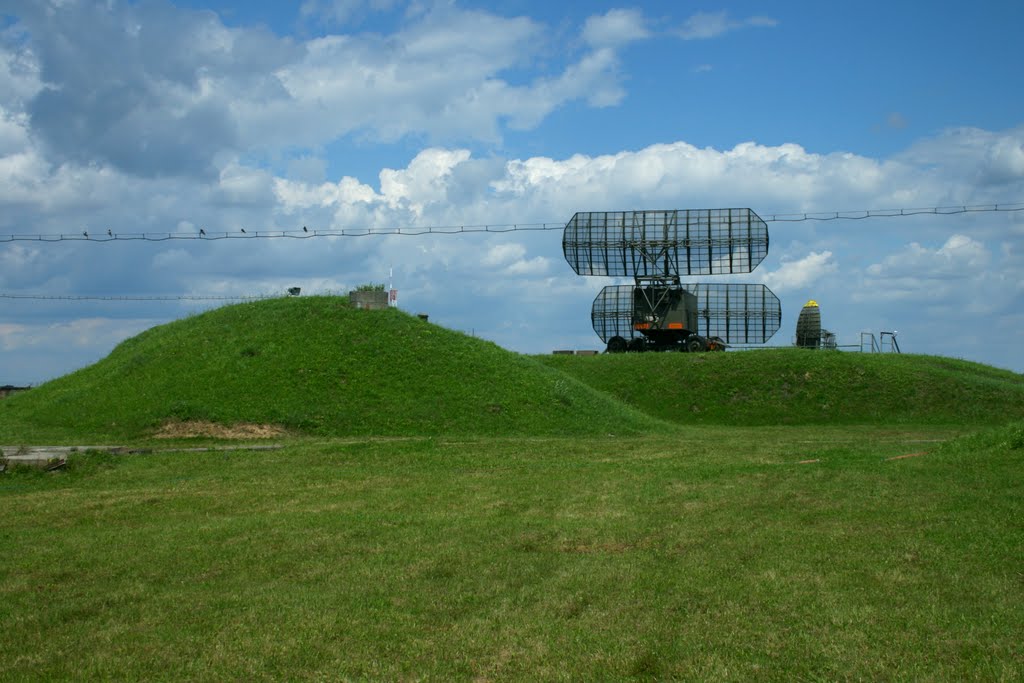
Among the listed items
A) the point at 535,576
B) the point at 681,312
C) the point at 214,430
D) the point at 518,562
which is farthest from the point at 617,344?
the point at 535,576

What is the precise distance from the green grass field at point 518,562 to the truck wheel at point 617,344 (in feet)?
86.3

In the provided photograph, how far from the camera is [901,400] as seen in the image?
41844mm

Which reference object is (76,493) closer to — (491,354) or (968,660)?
(968,660)

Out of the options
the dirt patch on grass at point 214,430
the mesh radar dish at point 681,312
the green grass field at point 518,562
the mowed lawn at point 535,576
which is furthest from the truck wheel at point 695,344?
the mowed lawn at point 535,576

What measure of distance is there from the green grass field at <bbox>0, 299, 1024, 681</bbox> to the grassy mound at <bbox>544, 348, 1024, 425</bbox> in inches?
624

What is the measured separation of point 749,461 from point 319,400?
50.7ft

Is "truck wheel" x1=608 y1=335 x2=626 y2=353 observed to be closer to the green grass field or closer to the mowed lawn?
the green grass field

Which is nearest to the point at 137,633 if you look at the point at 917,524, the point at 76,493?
the point at 917,524

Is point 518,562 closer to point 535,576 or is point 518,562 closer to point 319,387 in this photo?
point 535,576

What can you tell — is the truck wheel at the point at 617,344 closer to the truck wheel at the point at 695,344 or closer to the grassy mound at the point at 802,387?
the grassy mound at the point at 802,387

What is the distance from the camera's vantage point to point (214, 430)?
2822cm

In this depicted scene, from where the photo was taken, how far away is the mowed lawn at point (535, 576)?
6.89 m

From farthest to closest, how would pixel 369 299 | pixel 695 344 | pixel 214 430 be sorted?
pixel 695 344 < pixel 369 299 < pixel 214 430

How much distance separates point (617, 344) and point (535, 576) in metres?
44.4
